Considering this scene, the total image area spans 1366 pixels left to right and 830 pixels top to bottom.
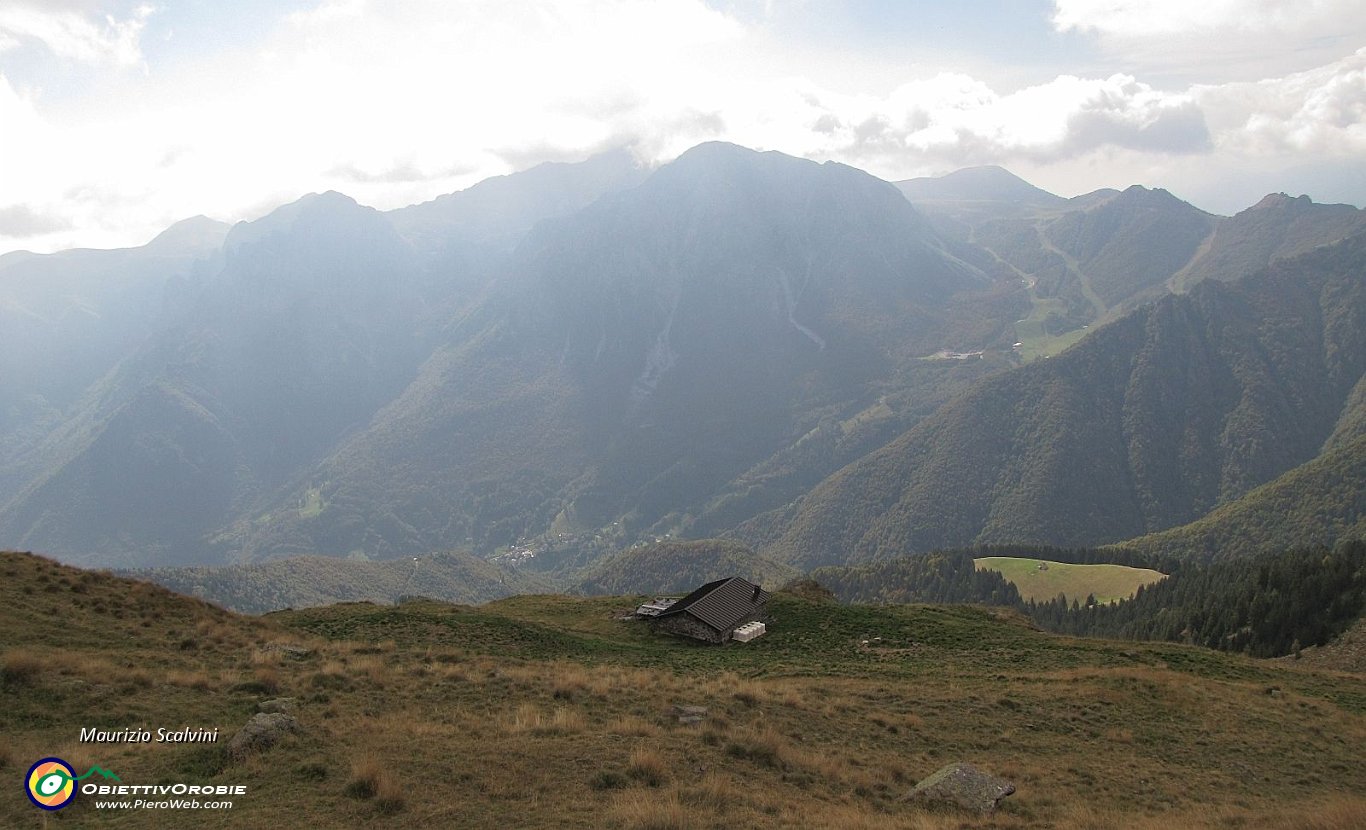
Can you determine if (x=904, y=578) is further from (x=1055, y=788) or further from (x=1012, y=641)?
(x=1055, y=788)

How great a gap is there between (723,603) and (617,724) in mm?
24682

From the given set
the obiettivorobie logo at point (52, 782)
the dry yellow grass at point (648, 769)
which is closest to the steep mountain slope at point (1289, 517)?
the dry yellow grass at point (648, 769)

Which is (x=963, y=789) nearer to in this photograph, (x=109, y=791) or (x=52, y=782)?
(x=109, y=791)

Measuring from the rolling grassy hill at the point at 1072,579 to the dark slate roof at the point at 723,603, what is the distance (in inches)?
3584

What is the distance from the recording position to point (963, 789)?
16.4 metres

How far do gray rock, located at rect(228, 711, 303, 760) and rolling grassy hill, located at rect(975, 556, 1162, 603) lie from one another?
12185 centimetres

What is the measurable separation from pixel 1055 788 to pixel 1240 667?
25578mm

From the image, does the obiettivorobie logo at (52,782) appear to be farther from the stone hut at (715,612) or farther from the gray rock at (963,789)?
the stone hut at (715,612)

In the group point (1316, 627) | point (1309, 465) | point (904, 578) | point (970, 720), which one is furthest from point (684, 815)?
point (1309, 465)

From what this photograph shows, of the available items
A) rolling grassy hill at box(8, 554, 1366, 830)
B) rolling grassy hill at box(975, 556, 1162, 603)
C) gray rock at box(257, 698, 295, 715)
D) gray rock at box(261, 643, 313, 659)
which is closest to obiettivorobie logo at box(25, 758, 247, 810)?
rolling grassy hill at box(8, 554, 1366, 830)

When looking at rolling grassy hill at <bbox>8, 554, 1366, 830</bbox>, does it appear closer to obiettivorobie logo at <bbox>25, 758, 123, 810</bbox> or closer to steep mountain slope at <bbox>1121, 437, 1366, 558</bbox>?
Answer: obiettivorobie logo at <bbox>25, 758, 123, 810</bbox>

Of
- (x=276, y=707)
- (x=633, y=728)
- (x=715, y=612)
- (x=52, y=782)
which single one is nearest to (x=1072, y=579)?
(x=715, y=612)

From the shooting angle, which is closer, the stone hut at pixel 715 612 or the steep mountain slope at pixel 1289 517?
the stone hut at pixel 715 612

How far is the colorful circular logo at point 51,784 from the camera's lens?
12.2 m
